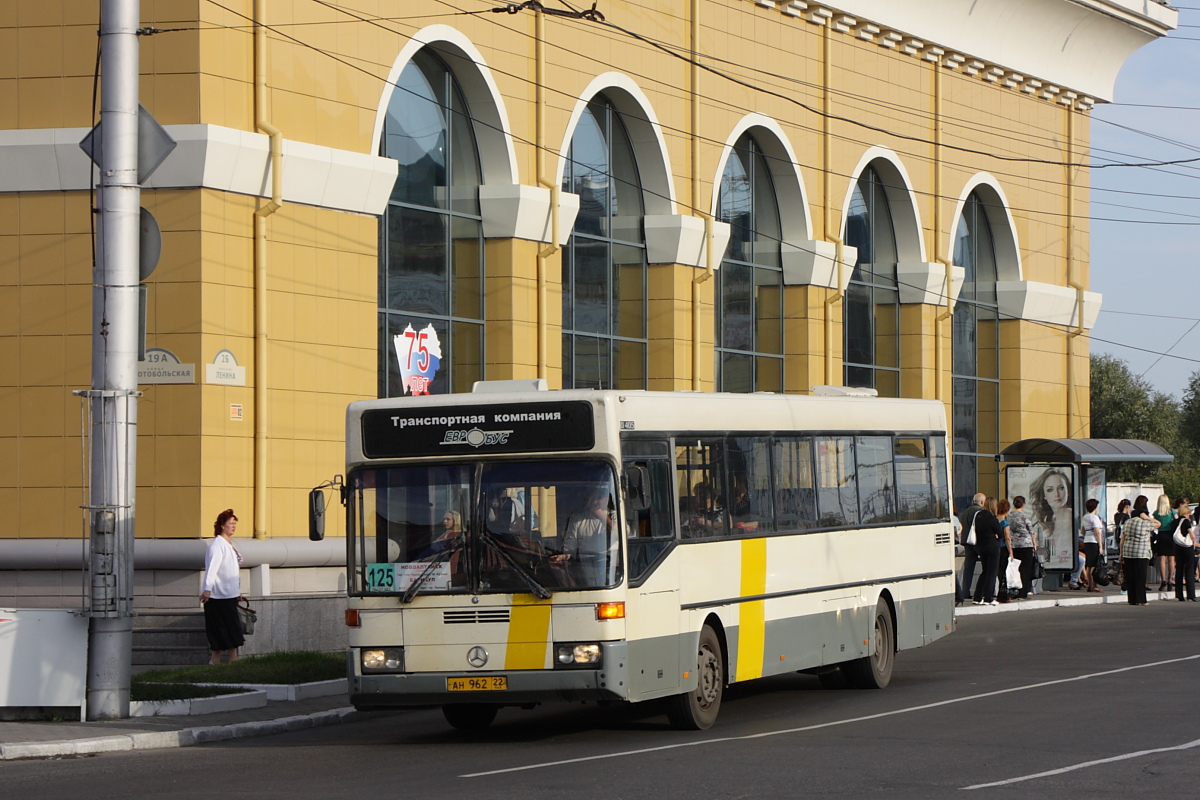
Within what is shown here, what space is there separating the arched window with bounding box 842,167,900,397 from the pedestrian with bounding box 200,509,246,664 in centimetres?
1835

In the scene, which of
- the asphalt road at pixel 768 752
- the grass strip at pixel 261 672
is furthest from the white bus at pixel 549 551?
the grass strip at pixel 261 672

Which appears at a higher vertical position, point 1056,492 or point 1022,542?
point 1056,492

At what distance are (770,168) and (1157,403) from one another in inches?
1997

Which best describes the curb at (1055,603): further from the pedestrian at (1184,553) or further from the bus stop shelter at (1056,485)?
the bus stop shelter at (1056,485)

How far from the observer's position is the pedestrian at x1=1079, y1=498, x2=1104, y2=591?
33.0 meters

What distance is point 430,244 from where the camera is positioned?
25.1 metres

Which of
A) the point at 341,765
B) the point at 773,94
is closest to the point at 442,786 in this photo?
the point at 341,765

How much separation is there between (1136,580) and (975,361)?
9.84 m

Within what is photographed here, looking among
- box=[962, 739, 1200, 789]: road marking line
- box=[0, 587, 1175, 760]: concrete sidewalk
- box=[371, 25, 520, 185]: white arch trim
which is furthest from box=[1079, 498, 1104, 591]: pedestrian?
box=[962, 739, 1200, 789]: road marking line

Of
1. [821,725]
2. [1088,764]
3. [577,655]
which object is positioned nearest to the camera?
[1088,764]

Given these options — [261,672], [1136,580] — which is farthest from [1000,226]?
[261,672]

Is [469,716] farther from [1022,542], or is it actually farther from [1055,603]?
[1055,603]

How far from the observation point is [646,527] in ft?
44.7

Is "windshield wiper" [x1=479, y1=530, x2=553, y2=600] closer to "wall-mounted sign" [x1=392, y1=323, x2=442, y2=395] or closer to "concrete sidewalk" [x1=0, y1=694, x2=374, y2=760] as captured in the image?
"concrete sidewalk" [x1=0, y1=694, x2=374, y2=760]
